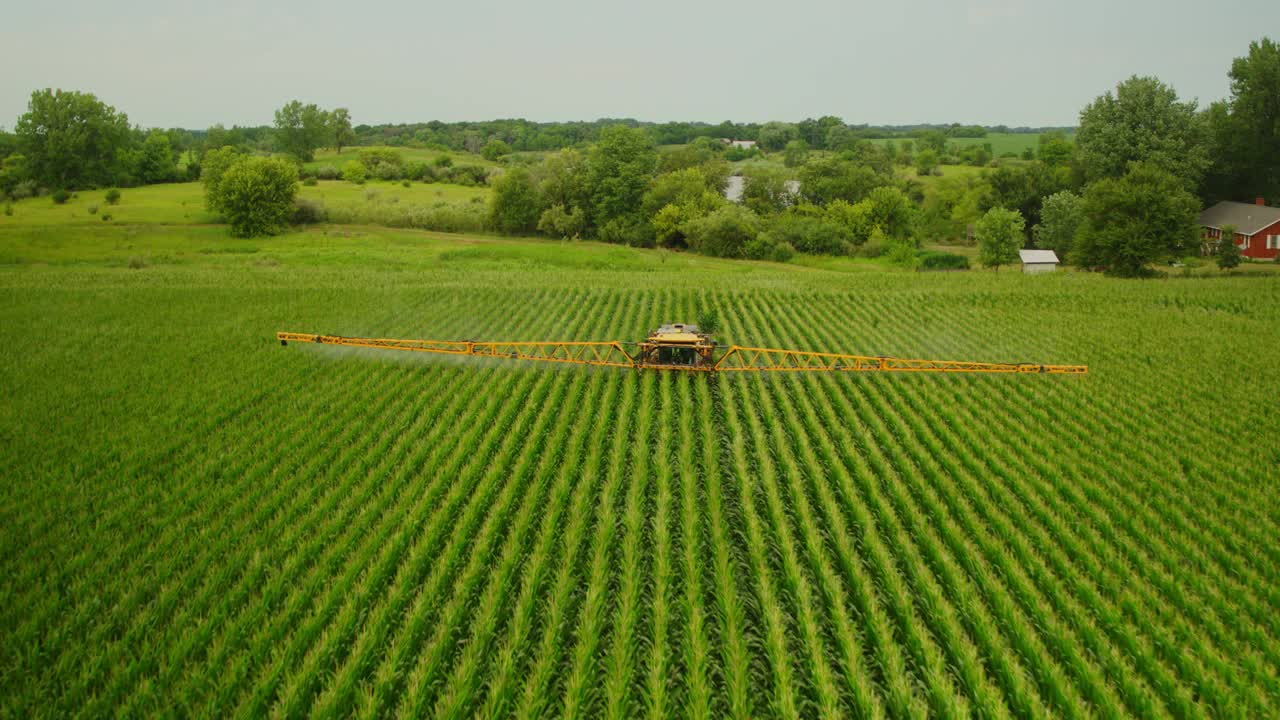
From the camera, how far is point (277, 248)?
149ft

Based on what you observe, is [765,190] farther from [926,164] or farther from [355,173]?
[355,173]

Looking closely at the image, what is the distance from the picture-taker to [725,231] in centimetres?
5159

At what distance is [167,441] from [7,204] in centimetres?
5199

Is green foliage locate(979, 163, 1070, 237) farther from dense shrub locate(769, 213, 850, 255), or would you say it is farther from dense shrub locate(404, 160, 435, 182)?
dense shrub locate(404, 160, 435, 182)

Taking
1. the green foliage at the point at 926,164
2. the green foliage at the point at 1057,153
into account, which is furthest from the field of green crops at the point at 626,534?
the green foliage at the point at 926,164

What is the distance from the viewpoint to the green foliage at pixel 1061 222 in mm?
47281

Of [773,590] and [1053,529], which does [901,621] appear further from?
[1053,529]

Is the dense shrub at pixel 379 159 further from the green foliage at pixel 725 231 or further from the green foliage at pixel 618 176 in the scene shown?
the green foliage at pixel 725 231

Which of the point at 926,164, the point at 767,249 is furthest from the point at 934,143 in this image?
the point at 767,249

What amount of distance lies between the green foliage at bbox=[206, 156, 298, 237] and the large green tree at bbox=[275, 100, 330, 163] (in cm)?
3411

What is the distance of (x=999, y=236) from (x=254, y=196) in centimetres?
5552

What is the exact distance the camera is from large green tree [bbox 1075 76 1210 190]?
152ft

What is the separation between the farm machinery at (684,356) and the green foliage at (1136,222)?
26.1 metres

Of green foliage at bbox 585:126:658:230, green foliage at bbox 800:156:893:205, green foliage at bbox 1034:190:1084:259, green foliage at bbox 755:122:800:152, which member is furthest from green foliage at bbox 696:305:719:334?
green foliage at bbox 755:122:800:152
